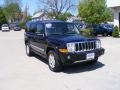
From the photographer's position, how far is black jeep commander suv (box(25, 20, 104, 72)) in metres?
8.38

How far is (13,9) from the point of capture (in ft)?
266

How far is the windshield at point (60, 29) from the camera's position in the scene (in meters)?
9.80

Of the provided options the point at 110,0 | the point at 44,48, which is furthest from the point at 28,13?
the point at 44,48

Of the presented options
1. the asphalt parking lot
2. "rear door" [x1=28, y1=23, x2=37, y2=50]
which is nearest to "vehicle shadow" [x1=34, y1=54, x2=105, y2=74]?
the asphalt parking lot

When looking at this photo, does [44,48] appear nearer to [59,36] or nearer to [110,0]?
[59,36]

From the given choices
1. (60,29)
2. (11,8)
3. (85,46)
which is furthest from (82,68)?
(11,8)

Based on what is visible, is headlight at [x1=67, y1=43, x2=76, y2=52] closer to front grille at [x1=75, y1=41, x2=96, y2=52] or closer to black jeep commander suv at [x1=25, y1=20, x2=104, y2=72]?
black jeep commander suv at [x1=25, y1=20, x2=104, y2=72]

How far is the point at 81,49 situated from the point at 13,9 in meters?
75.3

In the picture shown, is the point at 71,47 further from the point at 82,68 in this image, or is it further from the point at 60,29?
the point at 60,29

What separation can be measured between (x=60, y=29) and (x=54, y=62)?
5.64 feet

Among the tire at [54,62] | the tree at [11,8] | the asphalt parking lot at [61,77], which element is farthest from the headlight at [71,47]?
the tree at [11,8]

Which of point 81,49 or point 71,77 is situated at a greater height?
point 81,49

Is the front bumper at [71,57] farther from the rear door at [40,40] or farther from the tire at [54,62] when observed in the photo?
the rear door at [40,40]

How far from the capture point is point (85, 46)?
870 cm
